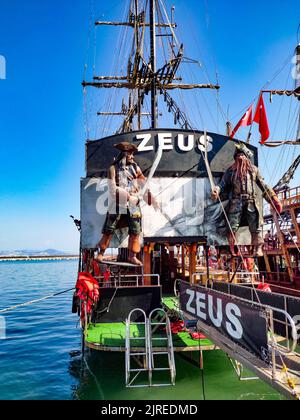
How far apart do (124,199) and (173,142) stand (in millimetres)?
3250

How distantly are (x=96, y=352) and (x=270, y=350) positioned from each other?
805cm

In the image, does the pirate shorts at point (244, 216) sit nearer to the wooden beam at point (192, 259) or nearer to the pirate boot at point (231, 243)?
the pirate boot at point (231, 243)

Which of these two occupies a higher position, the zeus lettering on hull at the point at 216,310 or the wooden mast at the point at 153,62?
the wooden mast at the point at 153,62

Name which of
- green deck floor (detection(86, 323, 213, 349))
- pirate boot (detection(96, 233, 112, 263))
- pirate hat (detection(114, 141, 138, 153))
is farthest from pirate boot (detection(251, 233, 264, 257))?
pirate hat (detection(114, 141, 138, 153))

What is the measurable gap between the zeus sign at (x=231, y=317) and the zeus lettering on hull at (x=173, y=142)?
5552 millimetres

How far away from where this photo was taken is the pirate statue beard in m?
11.8

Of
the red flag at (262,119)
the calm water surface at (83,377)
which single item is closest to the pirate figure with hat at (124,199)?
the calm water surface at (83,377)

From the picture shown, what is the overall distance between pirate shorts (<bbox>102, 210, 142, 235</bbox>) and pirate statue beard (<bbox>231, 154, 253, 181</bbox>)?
3999 mm

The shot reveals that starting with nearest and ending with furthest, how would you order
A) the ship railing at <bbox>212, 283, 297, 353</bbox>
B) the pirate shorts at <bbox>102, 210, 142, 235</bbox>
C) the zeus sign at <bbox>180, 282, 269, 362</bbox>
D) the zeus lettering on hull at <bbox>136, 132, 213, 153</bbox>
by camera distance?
the ship railing at <bbox>212, 283, 297, 353</bbox> < the zeus sign at <bbox>180, 282, 269, 362</bbox> < the pirate shorts at <bbox>102, 210, 142, 235</bbox> < the zeus lettering on hull at <bbox>136, 132, 213, 153</bbox>

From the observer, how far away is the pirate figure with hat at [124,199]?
11438 millimetres

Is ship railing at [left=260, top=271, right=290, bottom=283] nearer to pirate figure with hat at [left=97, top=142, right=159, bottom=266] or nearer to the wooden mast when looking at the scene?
the wooden mast

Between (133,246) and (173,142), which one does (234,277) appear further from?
(173,142)

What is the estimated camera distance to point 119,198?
11.5m
